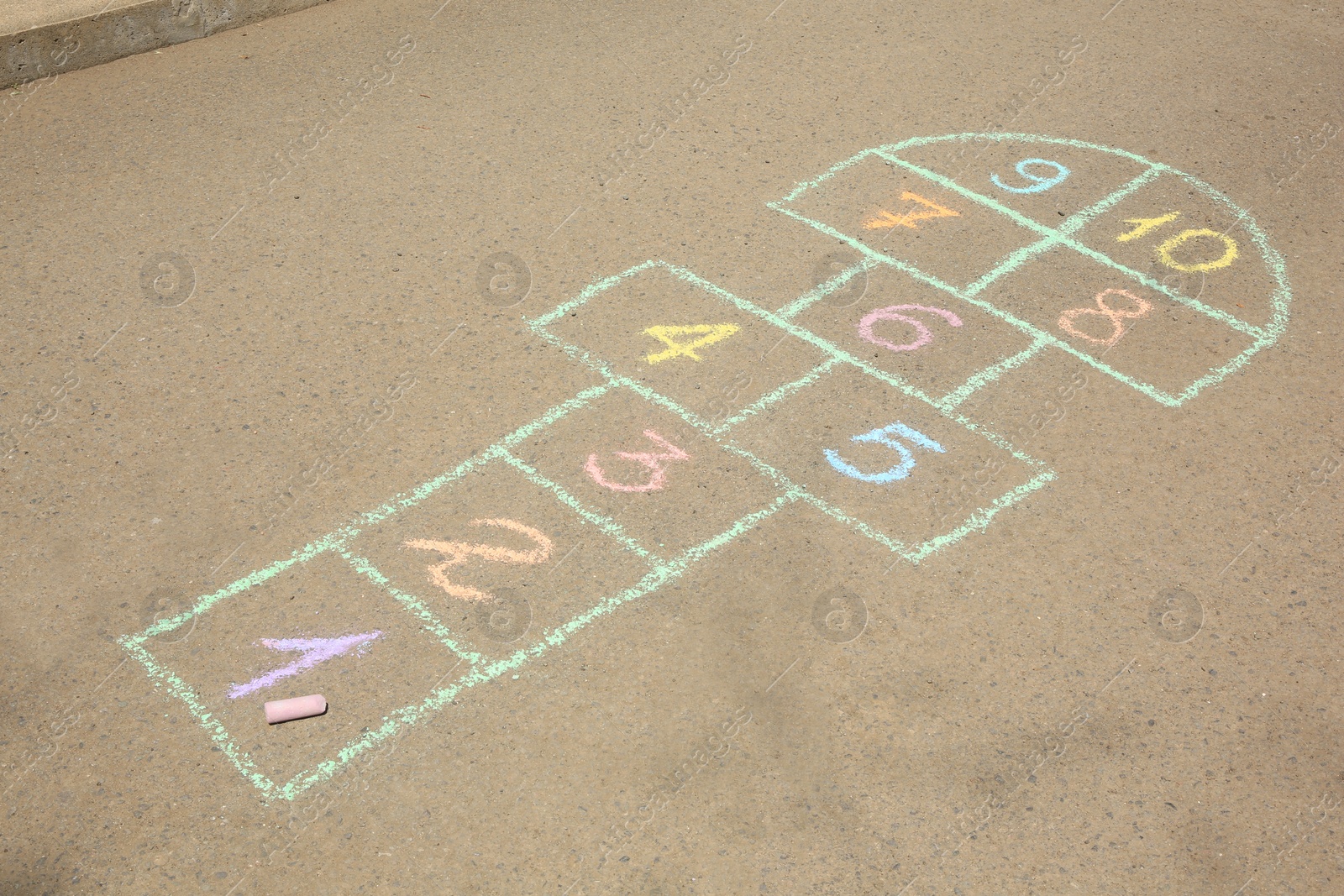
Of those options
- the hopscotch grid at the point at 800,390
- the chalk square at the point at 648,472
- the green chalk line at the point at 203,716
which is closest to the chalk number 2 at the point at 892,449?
the hopscotch grid at the point at 800,390

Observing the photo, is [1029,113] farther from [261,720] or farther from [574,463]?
[261,720]

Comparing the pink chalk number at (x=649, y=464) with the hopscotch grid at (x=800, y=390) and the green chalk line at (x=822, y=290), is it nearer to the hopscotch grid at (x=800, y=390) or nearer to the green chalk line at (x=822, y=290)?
the hopscotch grid at (x=800, y=390)

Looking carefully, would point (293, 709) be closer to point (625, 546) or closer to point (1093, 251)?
point (625, 546)

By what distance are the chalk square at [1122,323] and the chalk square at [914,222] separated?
209mm

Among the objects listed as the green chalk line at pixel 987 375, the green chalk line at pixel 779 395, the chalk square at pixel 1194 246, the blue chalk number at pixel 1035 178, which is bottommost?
the chalk square at pixel 1194 246

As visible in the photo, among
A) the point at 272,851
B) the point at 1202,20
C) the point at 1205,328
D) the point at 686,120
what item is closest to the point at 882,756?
the point at 272,851

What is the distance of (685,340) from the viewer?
5.32 metres

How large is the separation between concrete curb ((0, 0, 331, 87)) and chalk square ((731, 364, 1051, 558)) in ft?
14.9

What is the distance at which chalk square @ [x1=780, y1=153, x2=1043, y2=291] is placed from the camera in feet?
19.1

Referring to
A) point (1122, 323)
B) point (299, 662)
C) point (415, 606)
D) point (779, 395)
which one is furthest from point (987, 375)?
point (299, 662)

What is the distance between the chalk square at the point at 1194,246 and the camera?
5.71m

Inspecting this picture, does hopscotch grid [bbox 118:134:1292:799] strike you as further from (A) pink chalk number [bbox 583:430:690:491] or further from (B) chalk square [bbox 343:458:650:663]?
(A) pink chalk number [bbox 583:430:690:491]

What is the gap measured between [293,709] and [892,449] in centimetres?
241

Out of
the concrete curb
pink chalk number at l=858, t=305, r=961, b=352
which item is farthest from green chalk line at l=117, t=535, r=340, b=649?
the concrete curb
